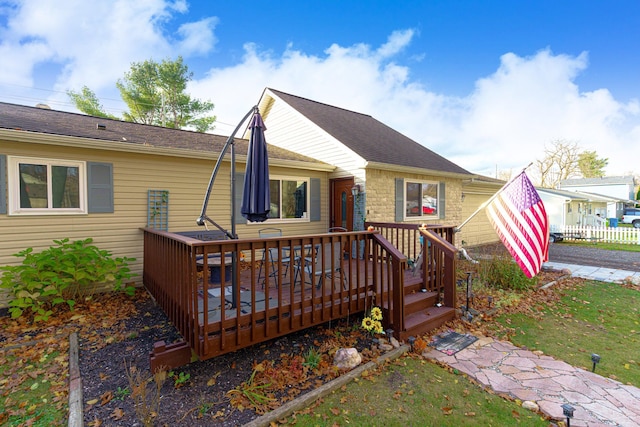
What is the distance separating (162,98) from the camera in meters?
19.0

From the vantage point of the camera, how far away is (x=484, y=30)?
10625mm

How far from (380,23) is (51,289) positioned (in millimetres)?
11978

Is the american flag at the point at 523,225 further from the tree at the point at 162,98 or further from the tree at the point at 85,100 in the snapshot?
the tree at the point at 85,100

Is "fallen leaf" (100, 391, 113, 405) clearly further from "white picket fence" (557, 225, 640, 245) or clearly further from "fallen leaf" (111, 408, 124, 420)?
Result: "white picket fence" (557, 225, 640, 245)

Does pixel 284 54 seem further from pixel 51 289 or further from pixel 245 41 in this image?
pixel 51 289

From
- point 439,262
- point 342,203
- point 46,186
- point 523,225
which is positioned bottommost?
point 439,262

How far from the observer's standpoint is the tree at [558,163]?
33.5 metres

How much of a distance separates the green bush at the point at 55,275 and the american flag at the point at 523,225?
21.8 ft

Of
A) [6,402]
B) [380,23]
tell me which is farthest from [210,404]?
[380,23]

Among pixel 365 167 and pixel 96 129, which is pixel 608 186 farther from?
pixel 96 129

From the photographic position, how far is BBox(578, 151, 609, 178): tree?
36812mm

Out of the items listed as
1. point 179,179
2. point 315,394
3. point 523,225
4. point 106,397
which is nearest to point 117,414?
point 106,397

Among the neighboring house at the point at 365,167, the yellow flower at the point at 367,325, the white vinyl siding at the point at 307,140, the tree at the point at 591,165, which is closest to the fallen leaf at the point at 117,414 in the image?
the yellow flower at the point at 367,325

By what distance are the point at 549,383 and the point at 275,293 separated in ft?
10.9
